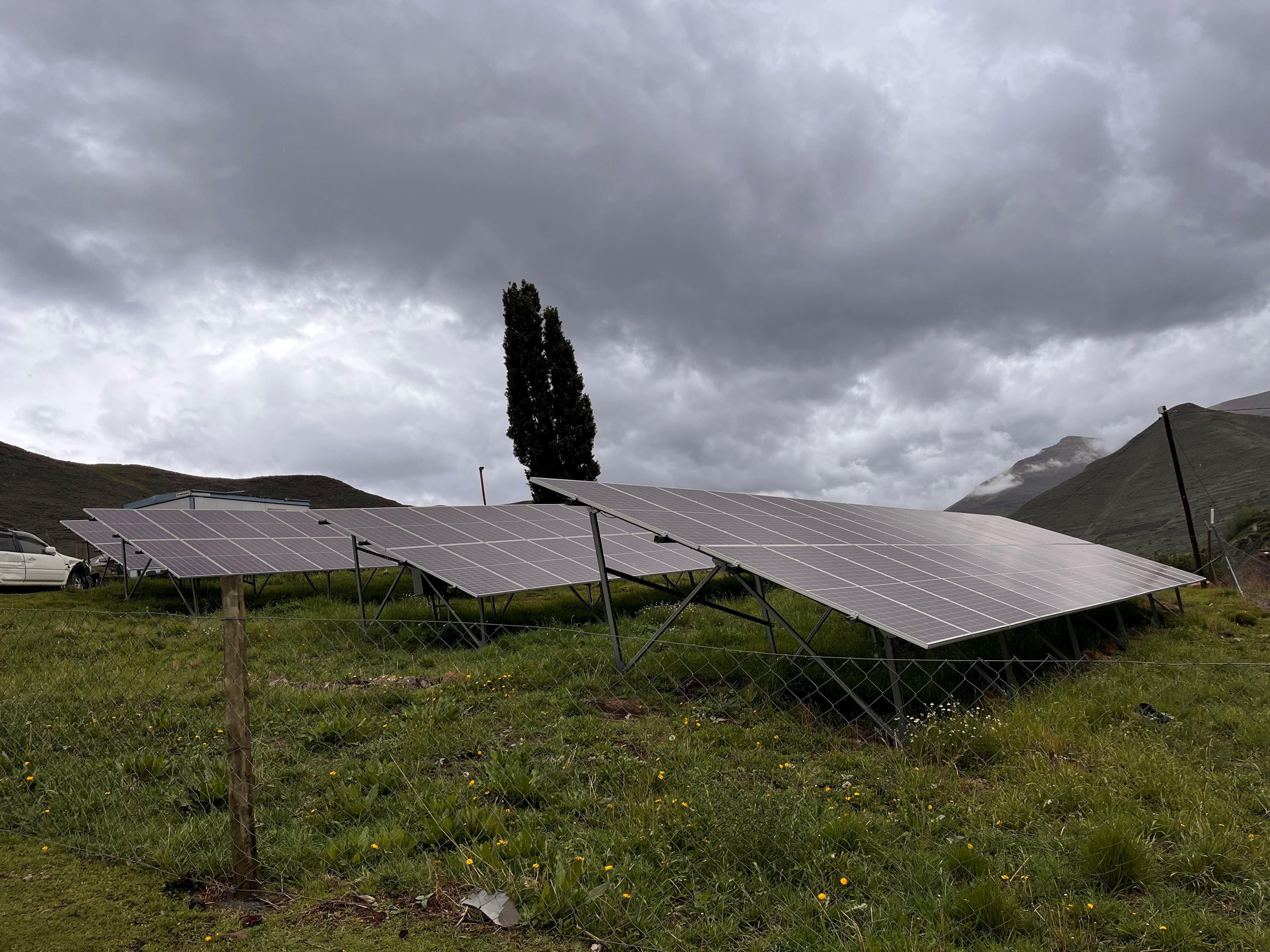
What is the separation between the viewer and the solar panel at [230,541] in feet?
52.5

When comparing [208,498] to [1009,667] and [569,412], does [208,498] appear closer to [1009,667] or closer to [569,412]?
[569,412]

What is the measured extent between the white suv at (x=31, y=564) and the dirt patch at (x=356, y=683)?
15146 millimetres

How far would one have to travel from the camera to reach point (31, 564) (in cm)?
1991

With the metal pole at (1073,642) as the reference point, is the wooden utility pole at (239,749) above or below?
above

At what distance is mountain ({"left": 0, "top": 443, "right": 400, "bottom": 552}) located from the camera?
2288 inches

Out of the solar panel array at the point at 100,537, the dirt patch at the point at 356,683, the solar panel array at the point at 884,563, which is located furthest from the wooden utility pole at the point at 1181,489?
the solar panel array at the point at 100,537

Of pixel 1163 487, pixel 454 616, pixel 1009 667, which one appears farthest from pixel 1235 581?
pixel 1163 487

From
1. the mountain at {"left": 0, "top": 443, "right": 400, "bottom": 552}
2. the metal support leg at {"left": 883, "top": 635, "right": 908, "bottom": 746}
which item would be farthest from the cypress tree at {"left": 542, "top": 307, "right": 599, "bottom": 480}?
the metal support leg at {"left": 883, "top": 635, "right": 908, "bottom": 746}

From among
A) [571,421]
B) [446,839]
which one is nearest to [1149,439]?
[571,421]

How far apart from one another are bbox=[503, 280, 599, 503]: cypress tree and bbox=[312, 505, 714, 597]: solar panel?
1458 centimetres

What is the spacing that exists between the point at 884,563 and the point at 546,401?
2670 cm

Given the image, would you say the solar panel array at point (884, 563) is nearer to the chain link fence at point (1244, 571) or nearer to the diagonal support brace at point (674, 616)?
the diagonal support brace at point (674, 616)

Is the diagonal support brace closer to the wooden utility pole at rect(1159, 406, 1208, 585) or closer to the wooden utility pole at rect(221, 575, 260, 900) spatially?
the wooden utility pole at rect(221, 575, 260, 900)

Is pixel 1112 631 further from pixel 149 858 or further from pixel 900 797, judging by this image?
pixel 149 858
